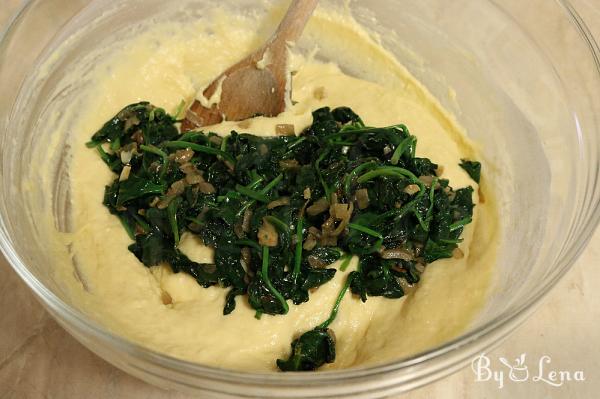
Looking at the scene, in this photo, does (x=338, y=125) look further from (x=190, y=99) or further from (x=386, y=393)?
(x=386, y=393)

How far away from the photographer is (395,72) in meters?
4.34

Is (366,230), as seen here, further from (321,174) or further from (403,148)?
(403,148)

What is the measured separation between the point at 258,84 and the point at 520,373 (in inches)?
102

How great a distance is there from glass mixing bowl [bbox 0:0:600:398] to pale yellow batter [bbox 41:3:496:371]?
0.14m

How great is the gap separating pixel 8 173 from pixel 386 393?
8.04 ft

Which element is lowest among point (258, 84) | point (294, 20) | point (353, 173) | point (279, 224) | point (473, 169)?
point (279, 224)

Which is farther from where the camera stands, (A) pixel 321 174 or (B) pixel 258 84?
(B) pixel 258 84

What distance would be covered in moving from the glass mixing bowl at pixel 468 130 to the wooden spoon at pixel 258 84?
1.90 feet

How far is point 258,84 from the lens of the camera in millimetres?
4016

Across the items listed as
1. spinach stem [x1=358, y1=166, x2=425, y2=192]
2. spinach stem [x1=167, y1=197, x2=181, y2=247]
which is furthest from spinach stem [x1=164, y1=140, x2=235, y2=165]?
spinach stem [x1=358, y1=166, x2=425, y2=192]

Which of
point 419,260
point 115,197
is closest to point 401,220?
A: point 419,260

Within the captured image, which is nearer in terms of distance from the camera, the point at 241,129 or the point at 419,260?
the point at 419,260

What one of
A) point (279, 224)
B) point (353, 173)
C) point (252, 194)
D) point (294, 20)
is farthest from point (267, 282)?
point (294, 20)

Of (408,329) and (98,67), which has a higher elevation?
(98,67)
